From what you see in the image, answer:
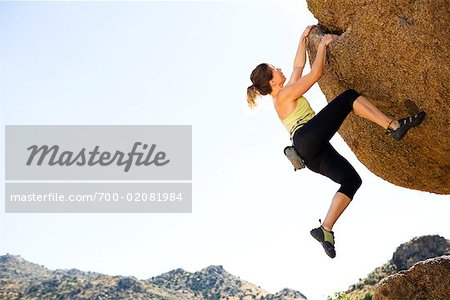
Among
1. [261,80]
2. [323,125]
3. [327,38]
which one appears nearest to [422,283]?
[323,125]

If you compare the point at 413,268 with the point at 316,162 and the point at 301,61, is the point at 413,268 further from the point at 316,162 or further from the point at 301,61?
the point at 301,61

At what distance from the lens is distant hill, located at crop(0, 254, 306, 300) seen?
86.3 m

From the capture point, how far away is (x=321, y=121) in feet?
26.9

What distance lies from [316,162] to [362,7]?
9.09ft

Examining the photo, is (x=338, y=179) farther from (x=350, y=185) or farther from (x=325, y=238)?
(x=325, y=238)

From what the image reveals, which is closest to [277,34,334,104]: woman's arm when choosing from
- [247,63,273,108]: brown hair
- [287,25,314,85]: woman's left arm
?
[287,25,314,85]: woman's left arm

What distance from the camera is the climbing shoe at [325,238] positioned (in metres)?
8.09

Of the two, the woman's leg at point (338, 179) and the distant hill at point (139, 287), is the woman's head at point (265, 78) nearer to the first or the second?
the woman's leg at point (338, 179)

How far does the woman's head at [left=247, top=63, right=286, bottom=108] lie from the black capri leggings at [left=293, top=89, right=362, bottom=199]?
0.85 m

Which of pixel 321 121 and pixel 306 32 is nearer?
pixel 321 121

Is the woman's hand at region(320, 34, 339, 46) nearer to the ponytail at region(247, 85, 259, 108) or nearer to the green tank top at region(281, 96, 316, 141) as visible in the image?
the green tank top at region(281, 96, 316, 141)

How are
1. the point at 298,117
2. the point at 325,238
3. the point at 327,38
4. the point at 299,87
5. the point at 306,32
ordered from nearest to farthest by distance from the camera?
1. the point at 325,238
2. the point at 299,87
3. the point at 298,117
4. the point at 327,38
5. the point at 306,32

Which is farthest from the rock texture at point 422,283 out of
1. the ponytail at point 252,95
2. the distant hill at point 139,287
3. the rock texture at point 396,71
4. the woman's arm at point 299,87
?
the distant hill at point 139,287

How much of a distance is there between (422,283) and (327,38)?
191 inches
